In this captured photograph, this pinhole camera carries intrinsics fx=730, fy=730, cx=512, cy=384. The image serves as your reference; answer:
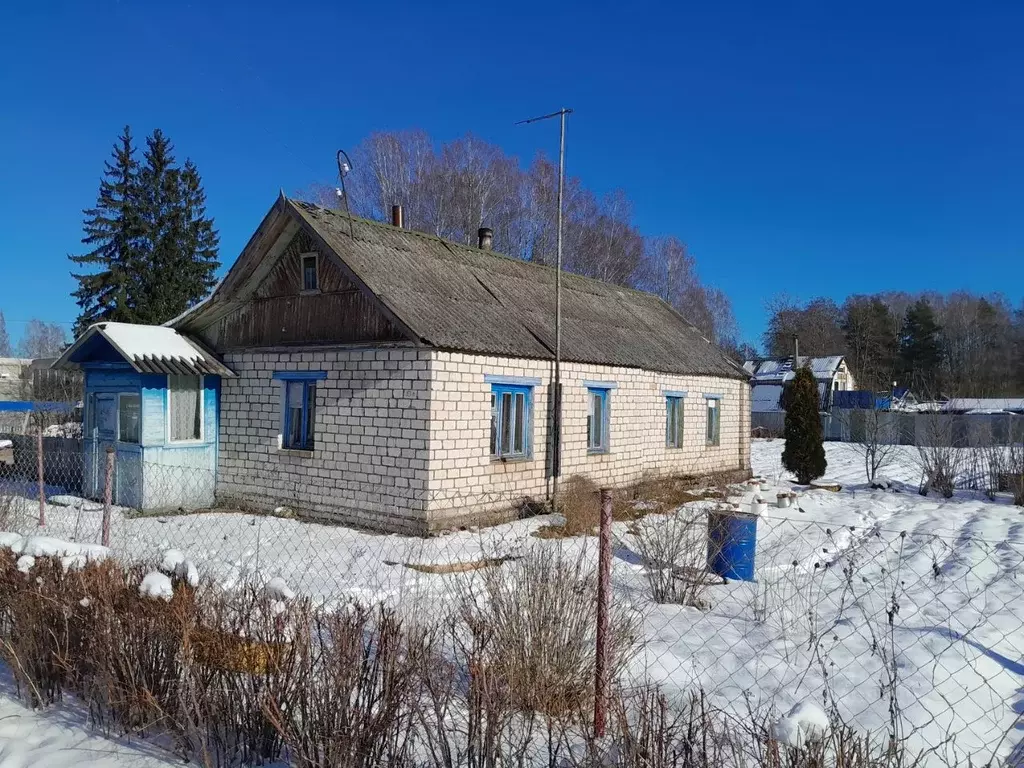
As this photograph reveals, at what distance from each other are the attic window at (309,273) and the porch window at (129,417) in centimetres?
339

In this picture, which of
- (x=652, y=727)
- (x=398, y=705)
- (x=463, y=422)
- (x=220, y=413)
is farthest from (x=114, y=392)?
(x=652, y=727)

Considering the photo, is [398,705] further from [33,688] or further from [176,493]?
[176,493]

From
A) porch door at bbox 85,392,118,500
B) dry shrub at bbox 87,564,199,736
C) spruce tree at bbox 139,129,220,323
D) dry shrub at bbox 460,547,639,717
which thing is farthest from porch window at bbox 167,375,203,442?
spruce tree at bbox 139,129,220,323

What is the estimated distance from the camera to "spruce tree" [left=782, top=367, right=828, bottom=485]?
630 inches

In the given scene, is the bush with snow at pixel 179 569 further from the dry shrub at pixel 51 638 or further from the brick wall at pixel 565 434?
the brick wall at pixel 565 434

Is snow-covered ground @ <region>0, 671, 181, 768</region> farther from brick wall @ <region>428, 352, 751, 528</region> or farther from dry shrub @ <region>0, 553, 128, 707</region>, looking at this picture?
brick wall @ <region>428, 352, 751, 528</region>

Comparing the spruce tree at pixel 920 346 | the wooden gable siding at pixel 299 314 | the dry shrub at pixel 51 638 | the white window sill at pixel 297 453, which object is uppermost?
the spruce tree at pixel 920 346

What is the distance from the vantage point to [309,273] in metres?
11.9

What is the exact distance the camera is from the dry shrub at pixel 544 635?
12.4 ft

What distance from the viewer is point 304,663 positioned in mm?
3367

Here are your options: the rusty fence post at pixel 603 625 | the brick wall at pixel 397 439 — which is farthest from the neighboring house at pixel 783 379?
the rusty fence post at pixel 603 625

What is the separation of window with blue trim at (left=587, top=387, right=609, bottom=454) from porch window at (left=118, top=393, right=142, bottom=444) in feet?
25.3

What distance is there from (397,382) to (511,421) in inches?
81.1

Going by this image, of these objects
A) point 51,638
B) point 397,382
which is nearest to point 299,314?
point 397,382
